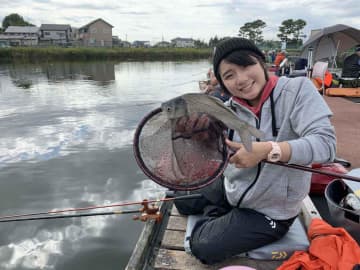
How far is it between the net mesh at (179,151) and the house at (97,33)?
8770 centimetres

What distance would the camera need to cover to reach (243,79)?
215cm

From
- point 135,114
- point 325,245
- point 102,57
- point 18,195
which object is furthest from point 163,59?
point 325,245

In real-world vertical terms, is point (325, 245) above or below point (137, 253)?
above

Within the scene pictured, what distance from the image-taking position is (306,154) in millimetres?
1849

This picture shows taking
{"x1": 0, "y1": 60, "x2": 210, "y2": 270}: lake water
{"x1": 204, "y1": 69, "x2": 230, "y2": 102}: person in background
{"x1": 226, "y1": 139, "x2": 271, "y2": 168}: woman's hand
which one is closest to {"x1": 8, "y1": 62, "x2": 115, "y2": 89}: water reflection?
{"x1": 0, "y1": 60, "x2": 210, "y2": 270}: lake water

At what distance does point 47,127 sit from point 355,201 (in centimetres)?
1018

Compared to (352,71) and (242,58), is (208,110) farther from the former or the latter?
(352,71)

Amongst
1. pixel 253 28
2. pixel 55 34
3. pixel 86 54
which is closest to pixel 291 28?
pixel 253 28

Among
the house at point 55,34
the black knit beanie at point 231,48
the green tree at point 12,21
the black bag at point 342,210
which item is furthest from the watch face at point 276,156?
the green tree at point 12,21

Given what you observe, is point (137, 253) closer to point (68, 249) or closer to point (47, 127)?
point (68, 249)

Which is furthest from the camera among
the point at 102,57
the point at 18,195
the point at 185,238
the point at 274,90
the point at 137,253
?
the point at 102,57

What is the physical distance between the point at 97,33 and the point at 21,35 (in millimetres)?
20466

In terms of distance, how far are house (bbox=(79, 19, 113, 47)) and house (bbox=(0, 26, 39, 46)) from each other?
41.1 ft

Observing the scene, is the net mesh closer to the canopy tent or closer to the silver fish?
the silver fish
